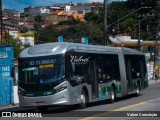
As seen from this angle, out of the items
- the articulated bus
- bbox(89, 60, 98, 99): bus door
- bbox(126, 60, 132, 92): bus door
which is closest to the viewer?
the articulated bus

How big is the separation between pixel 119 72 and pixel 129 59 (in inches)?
115

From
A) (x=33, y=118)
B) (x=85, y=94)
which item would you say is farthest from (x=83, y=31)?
(x=33, y=118)

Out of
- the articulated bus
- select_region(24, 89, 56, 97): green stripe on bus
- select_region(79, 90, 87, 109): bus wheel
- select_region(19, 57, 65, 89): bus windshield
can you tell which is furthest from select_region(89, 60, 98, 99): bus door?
select_region(24, 89, 56, 97): green stripe on bus

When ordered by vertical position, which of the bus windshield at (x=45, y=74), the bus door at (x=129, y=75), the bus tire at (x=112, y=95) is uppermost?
the bus windshield at (x=45, y=74)

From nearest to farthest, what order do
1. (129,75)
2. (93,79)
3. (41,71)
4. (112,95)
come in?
(41,71) → (93,79) → (112,95) → (129,75)

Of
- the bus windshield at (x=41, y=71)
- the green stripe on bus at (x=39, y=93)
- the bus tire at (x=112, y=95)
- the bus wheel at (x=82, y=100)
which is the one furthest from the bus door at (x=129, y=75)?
the green stripe on bus at (x=39, y=93)

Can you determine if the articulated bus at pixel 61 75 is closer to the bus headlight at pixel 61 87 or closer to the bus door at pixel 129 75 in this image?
the bus headlight at pixel 61 87

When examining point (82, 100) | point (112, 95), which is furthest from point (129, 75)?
point (82, 100)

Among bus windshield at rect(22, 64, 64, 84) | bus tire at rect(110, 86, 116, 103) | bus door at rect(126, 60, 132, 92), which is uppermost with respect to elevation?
bus windshield at rect(22, 64, 64, 84)

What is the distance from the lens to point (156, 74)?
7400cm

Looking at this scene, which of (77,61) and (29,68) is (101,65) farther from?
(29,68)

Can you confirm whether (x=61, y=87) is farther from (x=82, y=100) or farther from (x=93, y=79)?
(x=93, y=79)

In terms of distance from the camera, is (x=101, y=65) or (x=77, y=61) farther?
(x=101, y=65)

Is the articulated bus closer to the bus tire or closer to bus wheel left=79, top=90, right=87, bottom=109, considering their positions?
bus wheel left=79, top=90, right=87, bottom=109
